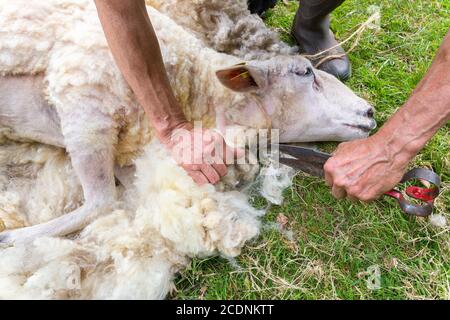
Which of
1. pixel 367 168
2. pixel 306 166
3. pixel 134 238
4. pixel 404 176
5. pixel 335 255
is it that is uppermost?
pixel 367 168

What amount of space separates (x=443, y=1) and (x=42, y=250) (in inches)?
122

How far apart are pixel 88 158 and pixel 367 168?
1257 millimetres

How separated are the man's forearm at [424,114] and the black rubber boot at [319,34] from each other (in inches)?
49.5

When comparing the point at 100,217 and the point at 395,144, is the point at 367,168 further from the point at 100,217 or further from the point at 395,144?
the point at 100,217

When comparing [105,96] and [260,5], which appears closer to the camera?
[105,96]

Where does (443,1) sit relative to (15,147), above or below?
above

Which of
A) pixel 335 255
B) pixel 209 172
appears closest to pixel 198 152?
pixel 209 172

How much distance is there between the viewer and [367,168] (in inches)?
69.1

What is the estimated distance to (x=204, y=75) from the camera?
2385 mm

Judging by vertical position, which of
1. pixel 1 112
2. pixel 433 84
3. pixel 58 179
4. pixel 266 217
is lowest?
pixel 266 217

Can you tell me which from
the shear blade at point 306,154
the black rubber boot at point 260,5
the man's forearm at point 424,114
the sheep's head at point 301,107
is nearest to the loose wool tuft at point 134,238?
the shear blade at point 306,154

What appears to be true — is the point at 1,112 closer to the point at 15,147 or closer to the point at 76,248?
the point at 15,147

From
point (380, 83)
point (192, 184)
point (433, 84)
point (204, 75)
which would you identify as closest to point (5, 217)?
point (192, 184)

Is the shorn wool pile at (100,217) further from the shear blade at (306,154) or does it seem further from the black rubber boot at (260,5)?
the black rubber boot at (260,5)
